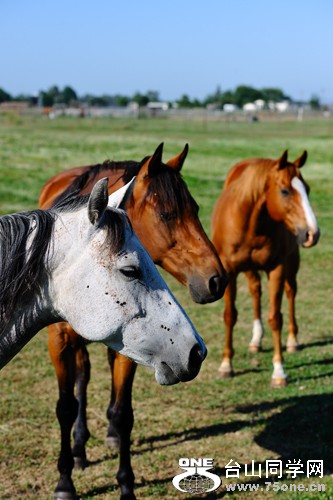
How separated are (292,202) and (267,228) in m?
0.46

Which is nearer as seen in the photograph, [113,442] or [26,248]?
[26,248]

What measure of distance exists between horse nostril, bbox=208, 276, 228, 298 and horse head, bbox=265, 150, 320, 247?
8.44 ft

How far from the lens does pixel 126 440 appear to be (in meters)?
4.50

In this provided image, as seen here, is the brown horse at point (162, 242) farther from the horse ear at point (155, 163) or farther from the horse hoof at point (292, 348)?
the horse hoof at point (292, 348)

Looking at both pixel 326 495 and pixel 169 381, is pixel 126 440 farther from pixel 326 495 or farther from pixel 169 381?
pixel 169 381

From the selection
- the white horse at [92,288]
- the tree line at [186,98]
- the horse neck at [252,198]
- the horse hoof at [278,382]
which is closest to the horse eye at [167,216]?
the white horse at [92,288]

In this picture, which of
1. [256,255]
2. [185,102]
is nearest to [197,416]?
[256,255]

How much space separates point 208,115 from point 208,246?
72852mm

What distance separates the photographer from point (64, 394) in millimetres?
4449

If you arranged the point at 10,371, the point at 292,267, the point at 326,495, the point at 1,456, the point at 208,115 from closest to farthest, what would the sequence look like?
the point at 326,495
the point at 1,456
the point at 10,371
the point at 292,267
the point at 208,115

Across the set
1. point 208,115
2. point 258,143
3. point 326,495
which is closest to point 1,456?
point 326,495

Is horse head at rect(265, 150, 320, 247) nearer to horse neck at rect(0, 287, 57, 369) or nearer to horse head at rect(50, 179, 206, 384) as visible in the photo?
horse head at rect(50, 179, 206, 384)

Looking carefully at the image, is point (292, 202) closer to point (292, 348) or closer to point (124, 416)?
point (292, 348)

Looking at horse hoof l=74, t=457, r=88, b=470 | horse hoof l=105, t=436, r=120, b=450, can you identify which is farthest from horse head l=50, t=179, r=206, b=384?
horse hoof l=105, t=436, r=120, b=450
